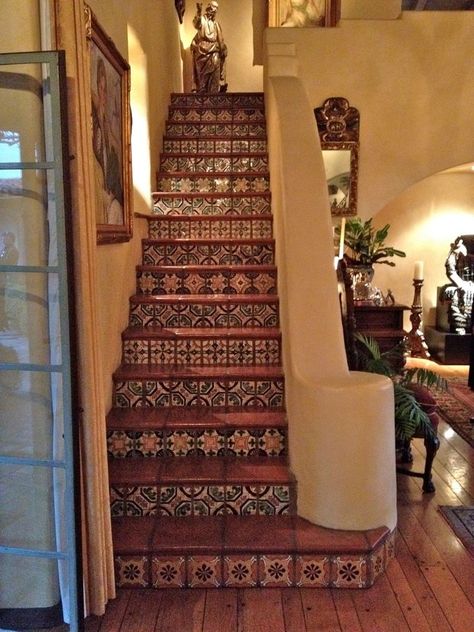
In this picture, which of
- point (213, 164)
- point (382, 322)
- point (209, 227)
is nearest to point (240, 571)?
point (209, 227)

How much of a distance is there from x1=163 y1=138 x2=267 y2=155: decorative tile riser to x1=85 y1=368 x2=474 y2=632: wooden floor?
3.41 meters

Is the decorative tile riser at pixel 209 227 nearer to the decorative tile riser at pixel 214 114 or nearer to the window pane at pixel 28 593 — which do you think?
the decorative tile riser at pixel 214 114

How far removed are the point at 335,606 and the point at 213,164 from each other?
3.48 m

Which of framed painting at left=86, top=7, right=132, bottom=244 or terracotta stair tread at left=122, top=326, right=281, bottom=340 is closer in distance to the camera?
framed painting at left=86, top=7, right=132, bottom=244

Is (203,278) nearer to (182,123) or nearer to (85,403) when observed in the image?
(85,403)

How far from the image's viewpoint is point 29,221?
6.32ft

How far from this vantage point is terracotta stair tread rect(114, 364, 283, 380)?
2.89 m

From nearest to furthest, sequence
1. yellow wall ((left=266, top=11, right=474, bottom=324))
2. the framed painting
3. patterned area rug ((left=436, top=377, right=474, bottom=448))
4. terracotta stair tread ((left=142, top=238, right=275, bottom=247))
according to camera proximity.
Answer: the framed painting
terracotta stair tread ((left=142, top=238, right=275, bottom=247))
patterned area rug ((left=436, top=377, right=474, bottom=448))
yellow wall ((left=266, top=11, right=474, bottom=324))

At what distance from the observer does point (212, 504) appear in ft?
8.10

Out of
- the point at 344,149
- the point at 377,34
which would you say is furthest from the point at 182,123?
the point at 377,34

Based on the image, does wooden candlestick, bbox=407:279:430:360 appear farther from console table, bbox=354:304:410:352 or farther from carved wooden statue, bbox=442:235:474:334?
console table, bbox=354:304:410:352

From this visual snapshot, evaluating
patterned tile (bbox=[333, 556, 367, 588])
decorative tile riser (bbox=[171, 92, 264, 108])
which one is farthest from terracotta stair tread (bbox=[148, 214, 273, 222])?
patterned tile (bbox=[333, 556, 367, 588])

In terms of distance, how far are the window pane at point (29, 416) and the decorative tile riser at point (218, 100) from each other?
3961 mm

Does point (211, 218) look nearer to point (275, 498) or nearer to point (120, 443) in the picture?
point (120, 443)
